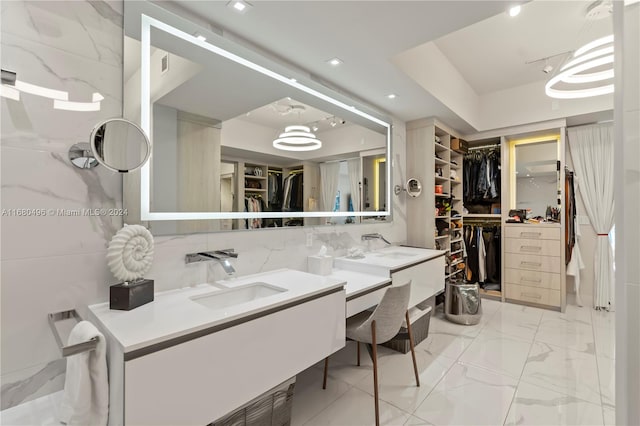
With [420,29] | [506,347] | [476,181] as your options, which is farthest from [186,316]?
[476,181]

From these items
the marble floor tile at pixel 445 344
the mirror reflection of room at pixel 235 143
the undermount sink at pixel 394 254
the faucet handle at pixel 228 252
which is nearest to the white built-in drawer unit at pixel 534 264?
the marble floor tile at pixel 445 344

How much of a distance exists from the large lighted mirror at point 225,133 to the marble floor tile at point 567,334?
8.29 ft

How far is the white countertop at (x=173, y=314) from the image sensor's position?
3.42ft

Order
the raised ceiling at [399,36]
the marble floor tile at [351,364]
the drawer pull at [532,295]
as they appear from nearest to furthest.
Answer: the raised ceiling at [399,36], the marble floor tile at [351,364], the drawer pull at [532,295]

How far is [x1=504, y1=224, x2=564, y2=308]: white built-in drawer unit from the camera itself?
12.8 feet

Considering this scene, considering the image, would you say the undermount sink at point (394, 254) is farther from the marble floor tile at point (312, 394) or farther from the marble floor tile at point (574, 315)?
the marble floor tile at point (574, 315)

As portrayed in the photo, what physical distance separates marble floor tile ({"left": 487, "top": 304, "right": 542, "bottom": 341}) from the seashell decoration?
3.65m

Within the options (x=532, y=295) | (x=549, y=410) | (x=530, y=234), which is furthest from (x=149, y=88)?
(x=532, y=295)

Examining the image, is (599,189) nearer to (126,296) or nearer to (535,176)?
(535,176)

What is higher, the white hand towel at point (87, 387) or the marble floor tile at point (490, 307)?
the white hand towel at point (87, 387)

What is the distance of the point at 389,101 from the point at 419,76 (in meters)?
0.49

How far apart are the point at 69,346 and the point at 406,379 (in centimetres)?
227

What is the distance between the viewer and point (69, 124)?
4.41 ft

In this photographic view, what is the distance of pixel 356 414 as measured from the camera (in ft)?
6.38
